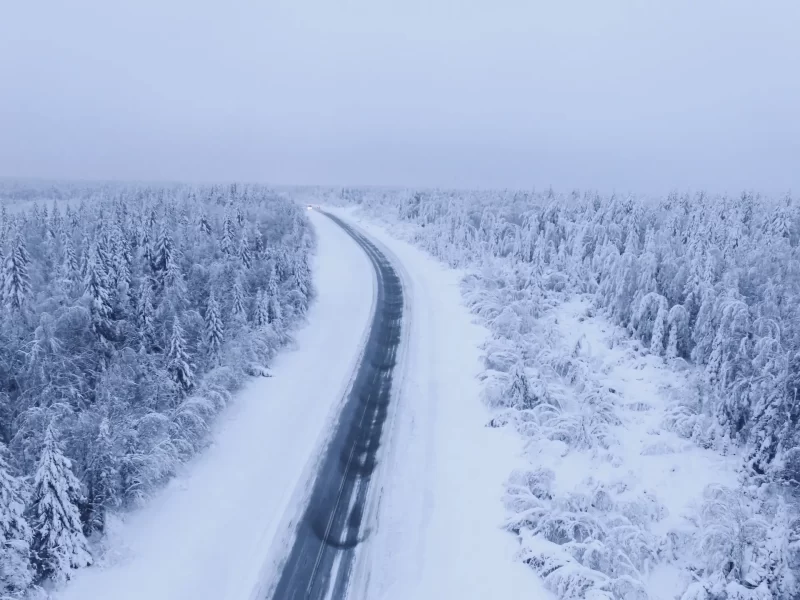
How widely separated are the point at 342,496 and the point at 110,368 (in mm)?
13587

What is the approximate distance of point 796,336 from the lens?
16.5 meters

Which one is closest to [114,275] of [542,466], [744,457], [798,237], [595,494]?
[542,466]

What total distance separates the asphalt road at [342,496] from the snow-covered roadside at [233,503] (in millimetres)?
677

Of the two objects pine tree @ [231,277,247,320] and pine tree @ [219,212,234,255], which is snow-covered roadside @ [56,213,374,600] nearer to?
pine tree @ [231,277,247,320]

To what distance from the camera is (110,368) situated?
19.7 m

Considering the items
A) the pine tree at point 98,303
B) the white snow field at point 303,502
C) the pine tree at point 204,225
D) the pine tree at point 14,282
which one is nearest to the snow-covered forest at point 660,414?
the white snow field at point 303,502

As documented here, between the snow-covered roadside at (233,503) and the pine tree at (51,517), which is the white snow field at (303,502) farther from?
the pine tree at (51,517)

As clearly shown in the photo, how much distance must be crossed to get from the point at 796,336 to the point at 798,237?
2293cm

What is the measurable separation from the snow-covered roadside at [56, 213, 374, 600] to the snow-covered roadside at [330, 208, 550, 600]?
3.03 metres

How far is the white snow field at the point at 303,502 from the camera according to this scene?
417 inches

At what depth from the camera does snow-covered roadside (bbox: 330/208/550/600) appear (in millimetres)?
10633

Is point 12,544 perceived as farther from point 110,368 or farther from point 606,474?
point 606,474

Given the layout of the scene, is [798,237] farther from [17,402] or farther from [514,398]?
[17,402]

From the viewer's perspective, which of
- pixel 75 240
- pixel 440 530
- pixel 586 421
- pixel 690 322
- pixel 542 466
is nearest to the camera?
pixel 440 530
